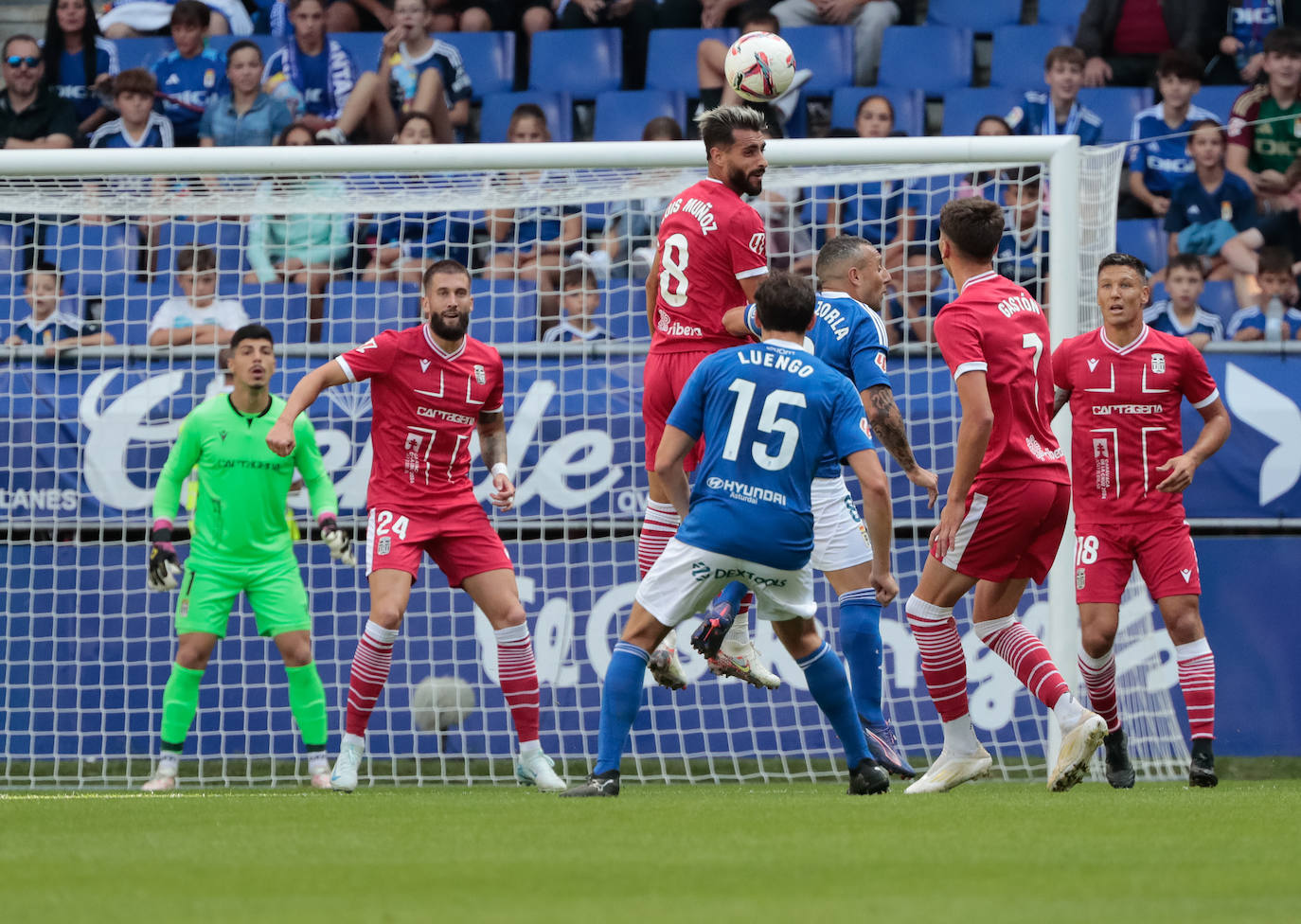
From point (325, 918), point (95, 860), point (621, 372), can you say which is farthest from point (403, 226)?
point (325, 918)

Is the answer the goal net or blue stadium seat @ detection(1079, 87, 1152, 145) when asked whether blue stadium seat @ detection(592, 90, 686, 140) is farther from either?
the goal net

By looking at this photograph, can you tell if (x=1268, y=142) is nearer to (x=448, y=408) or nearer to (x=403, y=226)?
(x=403, y=226)

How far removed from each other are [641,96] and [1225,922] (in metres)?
10.4

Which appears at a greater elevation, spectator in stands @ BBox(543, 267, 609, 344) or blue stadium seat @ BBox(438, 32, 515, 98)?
blue stadium seat @ BBox(438, 32, 515, 98)

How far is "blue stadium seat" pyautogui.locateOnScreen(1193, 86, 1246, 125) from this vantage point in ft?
41.1

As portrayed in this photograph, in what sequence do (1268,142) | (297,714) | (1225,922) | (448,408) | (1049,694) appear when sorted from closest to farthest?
1. (1225,922)
2. (1049,694)
3. (448,408)
4. (297,714)
5. (1268,142)

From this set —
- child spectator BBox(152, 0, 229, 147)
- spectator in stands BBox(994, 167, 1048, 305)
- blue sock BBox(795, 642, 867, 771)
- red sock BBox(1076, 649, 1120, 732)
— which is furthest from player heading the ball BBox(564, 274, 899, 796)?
child spectator BBox(152, 0, 229, 147)

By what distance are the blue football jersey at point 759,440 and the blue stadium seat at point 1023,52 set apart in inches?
310

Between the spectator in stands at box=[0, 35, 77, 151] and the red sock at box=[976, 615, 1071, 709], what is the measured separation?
911 centimetres

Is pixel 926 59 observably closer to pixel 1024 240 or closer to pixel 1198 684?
pixel 1024 240

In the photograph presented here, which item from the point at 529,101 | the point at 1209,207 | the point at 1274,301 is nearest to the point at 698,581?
the point at 1274,301

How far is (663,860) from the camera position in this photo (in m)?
4.22

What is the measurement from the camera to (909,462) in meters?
6.62

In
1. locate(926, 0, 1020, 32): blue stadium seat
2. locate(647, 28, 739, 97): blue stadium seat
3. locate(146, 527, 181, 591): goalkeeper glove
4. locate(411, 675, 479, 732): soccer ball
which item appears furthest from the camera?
locate(926, 0, 1020, 32): blue stadium seat
